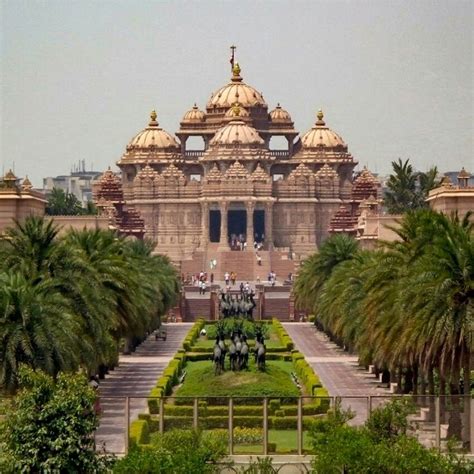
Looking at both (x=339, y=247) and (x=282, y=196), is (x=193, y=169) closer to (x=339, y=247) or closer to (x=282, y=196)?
(x=282, y=196)

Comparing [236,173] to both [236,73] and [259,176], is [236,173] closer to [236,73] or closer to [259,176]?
[259,176]

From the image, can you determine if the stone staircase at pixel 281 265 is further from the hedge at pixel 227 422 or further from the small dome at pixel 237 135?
the hedge at pixel 227 422

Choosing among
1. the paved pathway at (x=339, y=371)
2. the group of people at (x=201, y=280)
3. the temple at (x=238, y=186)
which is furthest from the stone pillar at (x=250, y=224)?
the paved pathway at (x=339, y=371)

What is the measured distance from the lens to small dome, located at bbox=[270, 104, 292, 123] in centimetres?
18088

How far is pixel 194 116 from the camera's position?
181 metres

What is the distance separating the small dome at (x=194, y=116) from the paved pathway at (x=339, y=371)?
87.7 meters

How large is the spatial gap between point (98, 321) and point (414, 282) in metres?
9.63

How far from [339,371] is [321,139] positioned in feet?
357

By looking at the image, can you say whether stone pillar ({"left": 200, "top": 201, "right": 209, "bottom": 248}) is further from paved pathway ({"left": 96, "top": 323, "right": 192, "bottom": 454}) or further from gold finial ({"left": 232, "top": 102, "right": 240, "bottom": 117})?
paved pathway ({"left": 96, "top": 323, "right": 192, "bottom": 454})

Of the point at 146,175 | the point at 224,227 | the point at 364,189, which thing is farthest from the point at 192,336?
the point at 146,175

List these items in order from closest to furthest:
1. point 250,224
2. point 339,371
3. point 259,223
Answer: point 339,371, point 250,224, point 259,223

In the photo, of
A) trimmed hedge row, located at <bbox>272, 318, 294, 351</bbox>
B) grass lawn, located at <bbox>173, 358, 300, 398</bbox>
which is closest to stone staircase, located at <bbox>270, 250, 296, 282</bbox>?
trimmed hedge row, located at <bbox>272, 318, 294, 351</bbox>

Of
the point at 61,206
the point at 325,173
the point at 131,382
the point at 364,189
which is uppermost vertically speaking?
the point at 325,173

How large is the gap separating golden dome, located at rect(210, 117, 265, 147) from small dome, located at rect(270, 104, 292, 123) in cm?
1301
